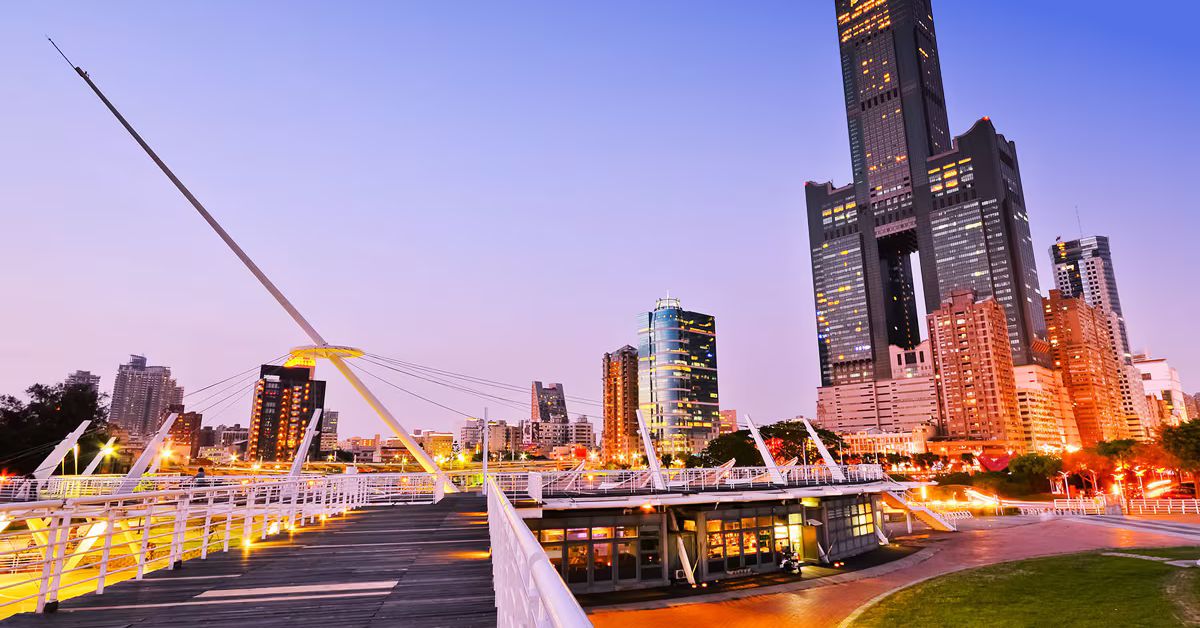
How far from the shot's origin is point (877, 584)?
2983 cm

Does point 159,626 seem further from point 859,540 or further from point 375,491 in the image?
point 859,540

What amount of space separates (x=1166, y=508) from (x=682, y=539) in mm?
59135

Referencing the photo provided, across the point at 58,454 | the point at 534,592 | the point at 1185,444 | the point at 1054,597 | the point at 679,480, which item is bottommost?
the point at 1054,597

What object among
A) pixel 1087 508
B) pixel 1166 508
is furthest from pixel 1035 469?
pixel 1087 508

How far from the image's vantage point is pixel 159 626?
6.87m

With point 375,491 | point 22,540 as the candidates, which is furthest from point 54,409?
point 375,491

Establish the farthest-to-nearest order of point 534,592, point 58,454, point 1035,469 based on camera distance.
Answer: point 1035,469, point 58,454, point 534,592

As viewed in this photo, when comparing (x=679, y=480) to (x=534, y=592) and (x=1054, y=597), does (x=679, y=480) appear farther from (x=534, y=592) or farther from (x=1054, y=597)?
(x=534, y=592)

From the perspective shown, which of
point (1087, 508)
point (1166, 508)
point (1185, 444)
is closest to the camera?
point (1166, 508)

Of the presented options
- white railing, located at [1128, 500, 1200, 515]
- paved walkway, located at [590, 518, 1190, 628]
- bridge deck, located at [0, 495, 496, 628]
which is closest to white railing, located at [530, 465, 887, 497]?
paved walkway, located at [590, 518, 1190, 628]

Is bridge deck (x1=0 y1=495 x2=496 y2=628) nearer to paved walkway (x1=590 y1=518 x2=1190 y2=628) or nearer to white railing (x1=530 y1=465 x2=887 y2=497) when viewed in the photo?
paved walkway (x1=590 y1=518 x2=1190 y2=628)

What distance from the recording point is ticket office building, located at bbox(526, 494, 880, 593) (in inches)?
1171

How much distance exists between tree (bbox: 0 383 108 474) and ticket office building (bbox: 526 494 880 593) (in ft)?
185

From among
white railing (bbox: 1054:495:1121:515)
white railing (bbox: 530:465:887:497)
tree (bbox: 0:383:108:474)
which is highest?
tree (bbox: 0:383:108:474)
